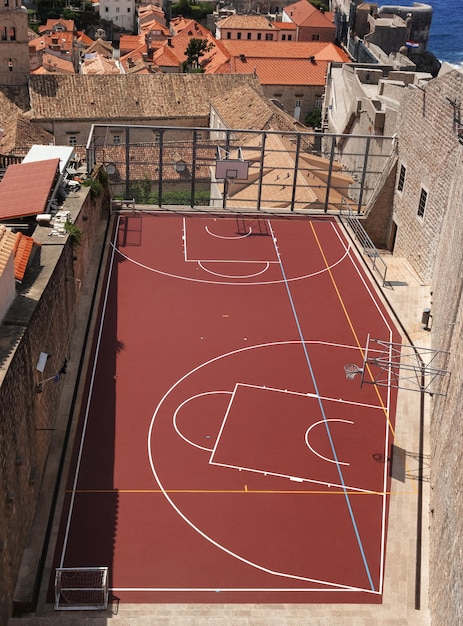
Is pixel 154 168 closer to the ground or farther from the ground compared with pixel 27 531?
closer to the ground

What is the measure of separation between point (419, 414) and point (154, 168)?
38787 mm

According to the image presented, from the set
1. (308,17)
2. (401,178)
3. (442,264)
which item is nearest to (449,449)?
(442,264)

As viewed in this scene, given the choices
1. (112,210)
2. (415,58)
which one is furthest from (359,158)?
(415,58)

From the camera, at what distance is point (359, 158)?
51.2m

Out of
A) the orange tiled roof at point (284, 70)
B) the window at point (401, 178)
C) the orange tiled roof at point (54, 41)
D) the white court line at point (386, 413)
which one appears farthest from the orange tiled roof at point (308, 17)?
the white court line at point (386, 413)

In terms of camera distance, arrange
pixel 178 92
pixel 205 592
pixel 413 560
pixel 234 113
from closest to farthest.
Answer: pixel 205 592
pixel 413 560
pixel 234 113
pixel 178 92

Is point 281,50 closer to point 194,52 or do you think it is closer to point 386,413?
point 194,52

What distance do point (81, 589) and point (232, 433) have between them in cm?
724

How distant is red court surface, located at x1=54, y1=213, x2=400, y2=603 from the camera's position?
64.4 feet

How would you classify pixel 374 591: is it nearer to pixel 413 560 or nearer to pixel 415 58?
pixel 413 560

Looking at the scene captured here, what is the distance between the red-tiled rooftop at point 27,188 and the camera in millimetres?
27734

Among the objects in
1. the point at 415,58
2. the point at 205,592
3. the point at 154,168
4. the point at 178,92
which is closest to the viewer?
the point at 205,592

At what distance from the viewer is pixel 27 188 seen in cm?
2936

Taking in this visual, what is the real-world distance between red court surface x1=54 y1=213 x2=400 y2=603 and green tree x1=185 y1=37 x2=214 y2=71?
8016 centimetres
